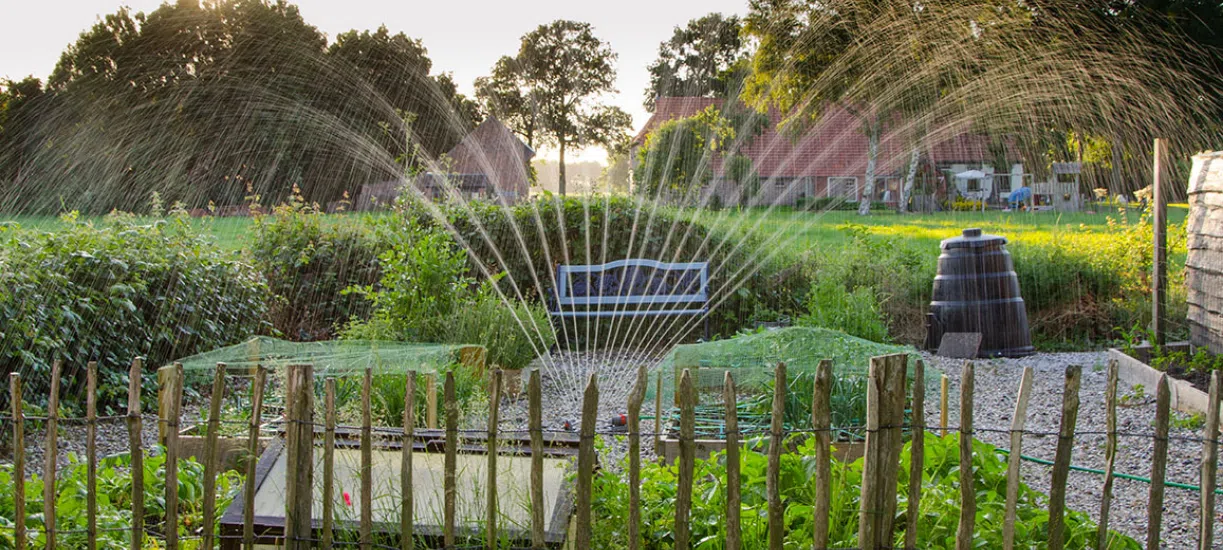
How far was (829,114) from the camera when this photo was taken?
25188 mm

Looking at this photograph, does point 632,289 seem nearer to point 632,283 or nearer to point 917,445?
point 632,283

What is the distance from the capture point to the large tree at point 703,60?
66.0 ft

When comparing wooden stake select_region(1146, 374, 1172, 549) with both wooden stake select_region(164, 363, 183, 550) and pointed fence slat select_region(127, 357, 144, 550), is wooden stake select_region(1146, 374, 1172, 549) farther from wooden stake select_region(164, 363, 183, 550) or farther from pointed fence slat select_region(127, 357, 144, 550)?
pointed fence slat select_region(127, 357, 144, 550)

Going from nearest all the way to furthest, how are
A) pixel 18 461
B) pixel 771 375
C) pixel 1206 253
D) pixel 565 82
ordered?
pixel 18 461 < pixel 771 375 < pixel 1206 253 < pixel 565 82

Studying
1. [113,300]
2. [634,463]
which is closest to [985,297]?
[634,463]

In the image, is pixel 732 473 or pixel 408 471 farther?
pixel 408 471

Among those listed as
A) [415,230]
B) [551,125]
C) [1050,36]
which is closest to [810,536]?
[415,230]

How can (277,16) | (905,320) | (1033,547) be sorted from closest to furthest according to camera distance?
1. (1033,547)
2. (905,320)
3. (277,16)

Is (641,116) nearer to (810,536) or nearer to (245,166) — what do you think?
(245,166)

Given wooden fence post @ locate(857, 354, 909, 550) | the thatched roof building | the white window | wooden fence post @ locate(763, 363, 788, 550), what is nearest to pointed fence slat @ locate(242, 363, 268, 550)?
wooden fence post @ locate(763, 363, 788, 550)

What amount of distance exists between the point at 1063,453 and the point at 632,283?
688cm

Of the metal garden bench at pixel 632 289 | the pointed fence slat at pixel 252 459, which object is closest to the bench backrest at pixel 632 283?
the metal garden bench at pixel 632 289

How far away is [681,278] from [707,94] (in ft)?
52.0

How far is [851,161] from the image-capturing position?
2772 cm
